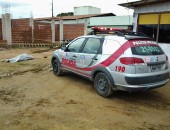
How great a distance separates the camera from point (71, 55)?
7352 millimetres

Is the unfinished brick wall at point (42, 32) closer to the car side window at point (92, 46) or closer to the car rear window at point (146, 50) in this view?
the car side window at point (92, 46)

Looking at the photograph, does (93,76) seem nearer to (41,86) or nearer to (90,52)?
(90,52)

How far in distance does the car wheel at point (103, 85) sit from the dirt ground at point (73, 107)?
15 cm

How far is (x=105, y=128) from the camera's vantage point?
4312 millimetres

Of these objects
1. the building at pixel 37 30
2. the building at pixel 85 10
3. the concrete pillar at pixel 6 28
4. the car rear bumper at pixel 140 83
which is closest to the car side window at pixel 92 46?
the car rear bumper at pixel 140 83

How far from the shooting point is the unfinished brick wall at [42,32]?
22.4 m

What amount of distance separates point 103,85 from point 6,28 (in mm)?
15672

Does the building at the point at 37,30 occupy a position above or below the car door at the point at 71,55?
above

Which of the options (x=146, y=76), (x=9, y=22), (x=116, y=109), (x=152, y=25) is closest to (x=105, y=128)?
(x=116, y=109)

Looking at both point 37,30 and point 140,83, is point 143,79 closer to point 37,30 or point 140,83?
point 140,83

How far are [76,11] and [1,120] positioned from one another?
40.3 metres

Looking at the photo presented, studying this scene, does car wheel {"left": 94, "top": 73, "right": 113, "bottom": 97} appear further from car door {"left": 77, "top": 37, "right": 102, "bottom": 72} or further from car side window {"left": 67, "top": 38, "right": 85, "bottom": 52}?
car side window {"left": 67, "top": 38, "right": 85, "bottom": 52}

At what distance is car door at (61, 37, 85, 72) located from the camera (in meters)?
7.16

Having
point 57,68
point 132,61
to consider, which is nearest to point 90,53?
point 132,61
